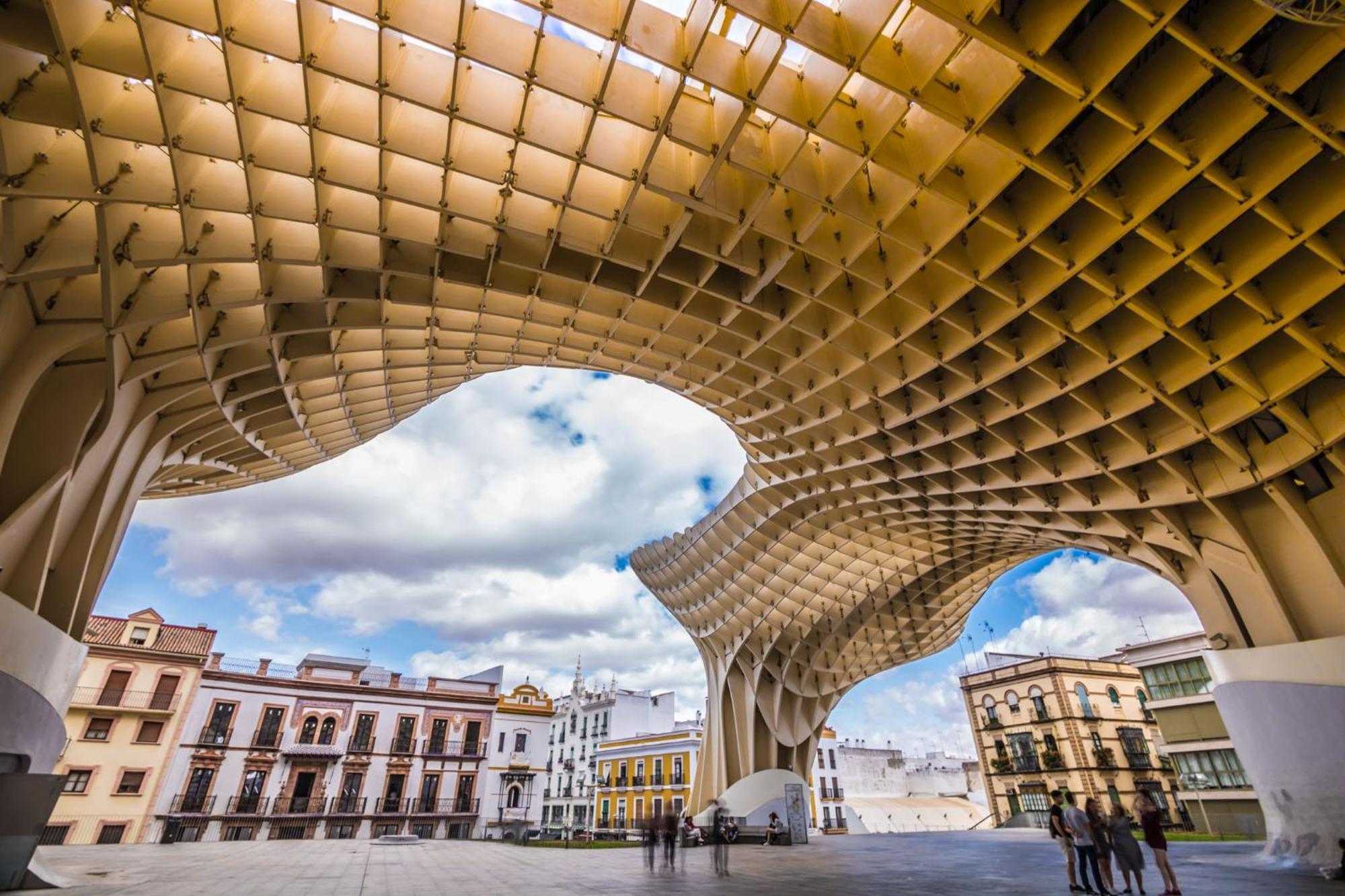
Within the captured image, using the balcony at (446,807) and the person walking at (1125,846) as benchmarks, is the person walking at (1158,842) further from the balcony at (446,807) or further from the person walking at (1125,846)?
the balcony at (446,807)

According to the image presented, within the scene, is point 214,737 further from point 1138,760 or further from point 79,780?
point 1138,760

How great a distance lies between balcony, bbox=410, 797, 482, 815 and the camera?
4531 cm

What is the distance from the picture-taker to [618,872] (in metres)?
15.8

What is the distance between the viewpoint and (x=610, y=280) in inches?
598

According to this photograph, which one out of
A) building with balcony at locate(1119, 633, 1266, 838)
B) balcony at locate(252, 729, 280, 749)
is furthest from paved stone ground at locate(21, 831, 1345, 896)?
building with balcony at locate(1119, 633, 1266, 838)

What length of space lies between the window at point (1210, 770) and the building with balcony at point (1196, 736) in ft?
0.13

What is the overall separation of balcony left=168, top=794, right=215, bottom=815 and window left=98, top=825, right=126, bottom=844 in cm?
Result: 218

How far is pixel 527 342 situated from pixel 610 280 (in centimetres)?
436

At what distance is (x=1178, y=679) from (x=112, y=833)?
6824cm

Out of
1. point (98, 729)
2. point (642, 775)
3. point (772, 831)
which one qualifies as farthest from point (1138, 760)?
point (98, 729)

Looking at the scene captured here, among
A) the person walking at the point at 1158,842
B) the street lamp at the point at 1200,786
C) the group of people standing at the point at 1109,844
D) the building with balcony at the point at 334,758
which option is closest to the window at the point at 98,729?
the building with balcony at the point at 334,758

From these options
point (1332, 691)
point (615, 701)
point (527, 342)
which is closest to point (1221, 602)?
point (1332, 691)

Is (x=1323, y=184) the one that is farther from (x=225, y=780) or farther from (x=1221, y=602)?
(x=225, y=780)

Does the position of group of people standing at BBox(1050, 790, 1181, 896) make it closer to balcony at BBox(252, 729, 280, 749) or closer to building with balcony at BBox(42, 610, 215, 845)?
building with balcony at BBox(42, 610, 215, 845)
